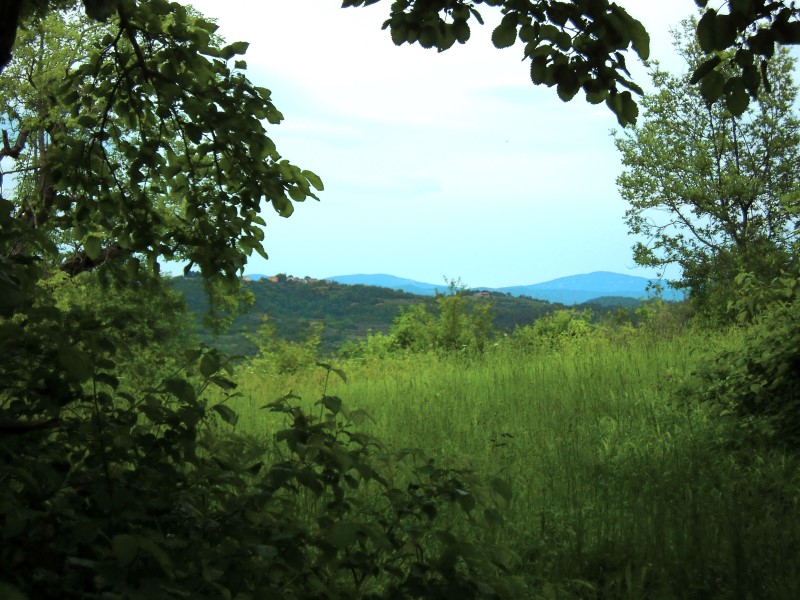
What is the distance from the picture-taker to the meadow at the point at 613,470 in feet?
11.5

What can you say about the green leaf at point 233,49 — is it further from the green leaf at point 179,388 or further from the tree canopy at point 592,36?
the green leaf at point 179,388

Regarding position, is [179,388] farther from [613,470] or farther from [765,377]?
[765,377]

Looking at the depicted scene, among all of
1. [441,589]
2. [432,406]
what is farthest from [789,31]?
[432,406]

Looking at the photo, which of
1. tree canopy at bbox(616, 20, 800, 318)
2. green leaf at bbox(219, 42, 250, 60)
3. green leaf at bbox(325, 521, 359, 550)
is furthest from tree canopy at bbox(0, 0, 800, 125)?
tree canopy at bbox(616, 20, 800, 318)

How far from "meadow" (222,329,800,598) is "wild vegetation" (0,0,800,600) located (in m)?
0.02

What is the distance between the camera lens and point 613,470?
502 centimetres

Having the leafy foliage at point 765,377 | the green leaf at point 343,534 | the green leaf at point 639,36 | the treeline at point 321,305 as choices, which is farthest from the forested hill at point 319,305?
the green leaf at point 343,534

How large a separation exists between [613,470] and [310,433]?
3053 millimetres

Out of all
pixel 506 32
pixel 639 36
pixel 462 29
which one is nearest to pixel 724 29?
pixel 639 36

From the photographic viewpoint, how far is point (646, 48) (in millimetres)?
2805

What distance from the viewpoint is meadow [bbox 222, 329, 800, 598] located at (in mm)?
3520

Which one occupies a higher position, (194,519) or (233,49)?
(233,49)

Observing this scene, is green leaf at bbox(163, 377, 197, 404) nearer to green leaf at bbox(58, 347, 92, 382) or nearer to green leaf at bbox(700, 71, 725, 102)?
green leaf at bbox(58, 347, 92, 382)

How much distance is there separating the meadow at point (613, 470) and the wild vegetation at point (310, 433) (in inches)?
0.9
